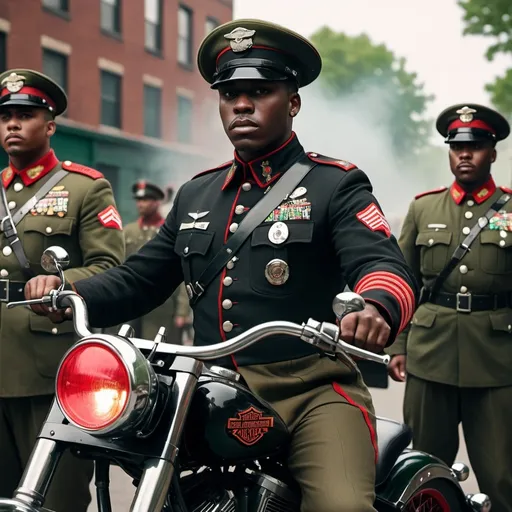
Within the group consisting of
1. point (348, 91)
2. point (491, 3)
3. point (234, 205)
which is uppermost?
point (348, 91)

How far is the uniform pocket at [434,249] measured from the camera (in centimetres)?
538

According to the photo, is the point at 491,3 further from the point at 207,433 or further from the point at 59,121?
the point at 207,433

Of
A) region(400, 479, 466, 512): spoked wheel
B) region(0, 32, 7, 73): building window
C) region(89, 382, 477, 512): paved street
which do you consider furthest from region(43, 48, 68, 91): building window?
region(400, 479, 466, 512): spoked wheel

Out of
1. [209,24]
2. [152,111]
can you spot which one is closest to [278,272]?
[152,111]

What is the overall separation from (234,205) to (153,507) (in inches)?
50.4

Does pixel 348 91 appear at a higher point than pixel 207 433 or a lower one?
higher

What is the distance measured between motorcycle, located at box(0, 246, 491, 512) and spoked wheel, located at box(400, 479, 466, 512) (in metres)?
0.73

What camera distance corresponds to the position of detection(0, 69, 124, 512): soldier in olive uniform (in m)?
4.55

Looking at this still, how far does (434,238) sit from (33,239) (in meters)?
2.20

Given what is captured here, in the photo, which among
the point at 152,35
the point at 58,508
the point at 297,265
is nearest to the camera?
the point at 297,265

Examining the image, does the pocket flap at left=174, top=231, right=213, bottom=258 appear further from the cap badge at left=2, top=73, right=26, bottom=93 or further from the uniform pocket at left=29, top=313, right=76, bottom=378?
the cap badge at left=2, top=73, right=26, bottom=93

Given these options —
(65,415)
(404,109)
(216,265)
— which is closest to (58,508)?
(216,265)

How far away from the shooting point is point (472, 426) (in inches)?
203

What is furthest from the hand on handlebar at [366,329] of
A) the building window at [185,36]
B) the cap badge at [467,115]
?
the building window at [185,36]
